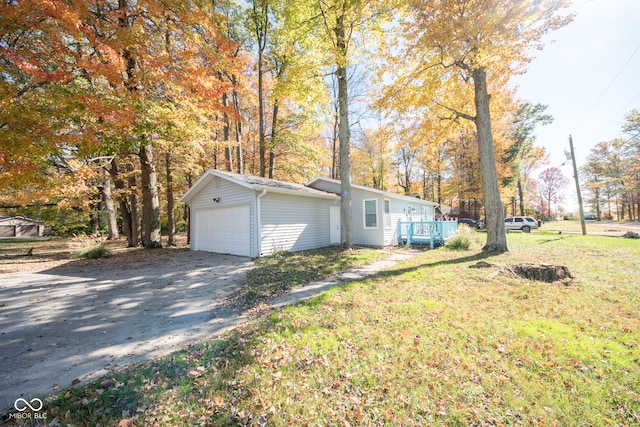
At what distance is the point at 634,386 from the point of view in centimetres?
251

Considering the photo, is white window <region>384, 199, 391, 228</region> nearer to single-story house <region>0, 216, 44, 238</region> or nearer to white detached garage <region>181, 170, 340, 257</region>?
white detached garage <region>181, 170, 340, 257</region>

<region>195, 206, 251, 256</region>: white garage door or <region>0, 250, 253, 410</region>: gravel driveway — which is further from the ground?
<region>195, 206, 251, 256</region>: white garage door

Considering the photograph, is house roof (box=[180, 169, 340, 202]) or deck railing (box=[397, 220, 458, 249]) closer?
house roof (box=[180, 169, 340, 202])

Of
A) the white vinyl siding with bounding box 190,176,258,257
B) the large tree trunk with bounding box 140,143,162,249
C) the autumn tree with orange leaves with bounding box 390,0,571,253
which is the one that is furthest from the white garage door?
the autumn tree with orange leaves with bounding box 390,0,571,253

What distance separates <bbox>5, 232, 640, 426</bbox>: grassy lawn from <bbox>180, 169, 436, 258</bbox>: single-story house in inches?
248

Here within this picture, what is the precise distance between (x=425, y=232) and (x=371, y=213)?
3.15m

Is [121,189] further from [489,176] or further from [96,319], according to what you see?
[489,176]

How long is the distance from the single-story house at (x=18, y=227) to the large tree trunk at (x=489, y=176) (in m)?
51.3

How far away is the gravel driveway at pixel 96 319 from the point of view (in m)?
2.97

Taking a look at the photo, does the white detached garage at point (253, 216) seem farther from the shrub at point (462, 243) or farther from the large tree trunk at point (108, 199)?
the large tree trunk at point (108, 199)

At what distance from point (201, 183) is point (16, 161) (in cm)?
575

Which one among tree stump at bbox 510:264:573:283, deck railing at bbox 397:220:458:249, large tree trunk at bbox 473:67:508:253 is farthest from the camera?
deck railing at bbox 397:220:458:249

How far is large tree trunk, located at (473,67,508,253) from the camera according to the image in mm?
9734

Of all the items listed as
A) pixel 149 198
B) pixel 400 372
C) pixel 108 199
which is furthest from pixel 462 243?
pixel 108 199
